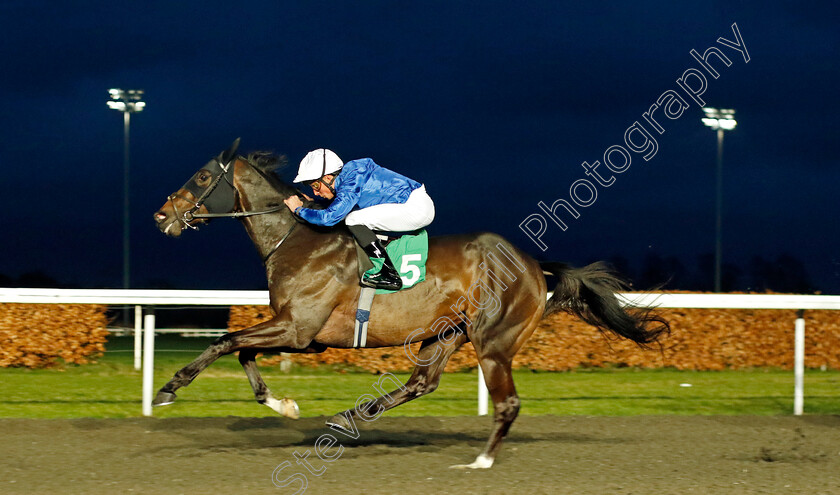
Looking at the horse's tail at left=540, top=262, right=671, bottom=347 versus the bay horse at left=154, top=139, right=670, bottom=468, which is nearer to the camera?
the bay horse at left=154, top=139, right=670, bottom=468

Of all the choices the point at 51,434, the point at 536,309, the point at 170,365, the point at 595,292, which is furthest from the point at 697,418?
the point at 170,365

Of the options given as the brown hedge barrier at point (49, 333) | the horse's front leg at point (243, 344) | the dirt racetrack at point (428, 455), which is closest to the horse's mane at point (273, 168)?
the horse's front leg at point (243, 344)

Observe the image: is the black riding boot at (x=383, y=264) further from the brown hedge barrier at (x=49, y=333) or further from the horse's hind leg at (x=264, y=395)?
the brown hedge barrier at (x=49, y=333)

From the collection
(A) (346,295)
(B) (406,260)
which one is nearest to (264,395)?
(A) (346,295)

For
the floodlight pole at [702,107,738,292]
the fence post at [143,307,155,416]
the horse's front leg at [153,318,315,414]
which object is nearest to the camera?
the horse's front leg at [153,318,315,414]

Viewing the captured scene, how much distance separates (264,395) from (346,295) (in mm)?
650

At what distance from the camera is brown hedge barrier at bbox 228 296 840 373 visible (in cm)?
814

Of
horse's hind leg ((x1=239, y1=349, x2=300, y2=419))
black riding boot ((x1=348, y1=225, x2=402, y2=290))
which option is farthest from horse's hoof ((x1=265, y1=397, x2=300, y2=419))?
black riding boot ((x1=348, y1=225, x2=402, y2=290))

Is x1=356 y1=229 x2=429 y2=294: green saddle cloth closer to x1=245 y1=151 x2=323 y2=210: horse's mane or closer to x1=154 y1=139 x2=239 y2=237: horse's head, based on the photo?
x1=245 y1=151 x2=323 y2=210: horse's mane

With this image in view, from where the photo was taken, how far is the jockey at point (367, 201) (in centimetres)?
421

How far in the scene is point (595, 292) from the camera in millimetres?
4809

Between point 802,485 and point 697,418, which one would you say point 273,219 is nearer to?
point 802,485

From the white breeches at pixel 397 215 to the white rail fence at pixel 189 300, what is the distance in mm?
1759

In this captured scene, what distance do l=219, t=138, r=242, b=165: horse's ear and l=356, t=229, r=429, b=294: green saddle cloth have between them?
2.79 feet
